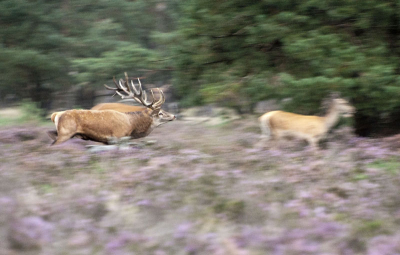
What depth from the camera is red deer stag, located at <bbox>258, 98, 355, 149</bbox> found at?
8344mm

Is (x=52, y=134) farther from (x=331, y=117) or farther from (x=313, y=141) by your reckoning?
(x=331, y=117)

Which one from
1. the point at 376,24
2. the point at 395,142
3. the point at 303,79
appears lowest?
the point at 395,142

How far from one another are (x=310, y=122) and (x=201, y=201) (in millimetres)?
4065

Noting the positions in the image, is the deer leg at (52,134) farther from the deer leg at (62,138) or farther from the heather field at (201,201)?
the heather field at (201,201)

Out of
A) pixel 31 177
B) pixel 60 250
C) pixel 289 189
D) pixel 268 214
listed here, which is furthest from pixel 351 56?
pixel 60 250

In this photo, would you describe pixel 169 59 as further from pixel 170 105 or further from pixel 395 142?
pixel 170 105

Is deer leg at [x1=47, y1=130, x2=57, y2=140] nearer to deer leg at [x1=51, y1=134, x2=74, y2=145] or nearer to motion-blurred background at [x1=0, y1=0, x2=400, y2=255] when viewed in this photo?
motion-blurred background at [x1=0, y1=0, x2=400, y2=255]

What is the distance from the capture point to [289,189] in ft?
17.6

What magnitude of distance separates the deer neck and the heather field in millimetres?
858

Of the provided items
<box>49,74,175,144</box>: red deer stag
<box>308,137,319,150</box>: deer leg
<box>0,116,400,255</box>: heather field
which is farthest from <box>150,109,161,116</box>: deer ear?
<box>308,137,319,150</box>: deer leg

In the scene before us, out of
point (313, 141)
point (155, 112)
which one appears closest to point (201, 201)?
point (313, 141)

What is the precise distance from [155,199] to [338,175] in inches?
93.7

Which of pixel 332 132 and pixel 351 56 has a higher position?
pixel 351 56

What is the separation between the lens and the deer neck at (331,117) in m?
8.42
